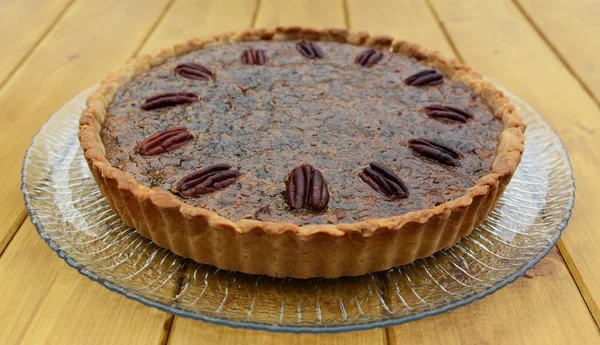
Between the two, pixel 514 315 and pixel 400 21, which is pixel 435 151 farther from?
pixel 400 21

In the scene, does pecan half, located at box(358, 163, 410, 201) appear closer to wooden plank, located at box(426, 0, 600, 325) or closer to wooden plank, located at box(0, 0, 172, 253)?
wooden plank, located at box(426, 0, 600, 325)

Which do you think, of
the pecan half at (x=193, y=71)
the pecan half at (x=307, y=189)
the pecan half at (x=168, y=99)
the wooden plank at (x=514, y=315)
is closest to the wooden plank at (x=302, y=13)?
the pecan half at (x=193, y=71)

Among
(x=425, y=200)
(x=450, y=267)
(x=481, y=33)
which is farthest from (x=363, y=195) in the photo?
(x=481, y=33)

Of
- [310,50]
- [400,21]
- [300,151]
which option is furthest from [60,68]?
[400,21]

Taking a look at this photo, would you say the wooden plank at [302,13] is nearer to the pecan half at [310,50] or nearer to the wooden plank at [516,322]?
the pecan half at [310,50]

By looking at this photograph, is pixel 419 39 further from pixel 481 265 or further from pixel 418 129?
pixel 481 265

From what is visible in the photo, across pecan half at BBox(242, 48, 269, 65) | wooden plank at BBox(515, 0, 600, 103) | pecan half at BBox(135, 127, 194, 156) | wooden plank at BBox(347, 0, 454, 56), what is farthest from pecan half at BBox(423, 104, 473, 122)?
wooden plank at BBox(347, 0, 454, 56)

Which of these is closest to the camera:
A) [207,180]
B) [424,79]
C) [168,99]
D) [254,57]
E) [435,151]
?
[207,180]
